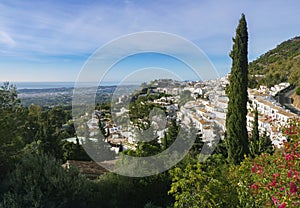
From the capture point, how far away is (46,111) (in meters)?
22.1

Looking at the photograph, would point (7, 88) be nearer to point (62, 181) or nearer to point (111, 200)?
point (62, 181)

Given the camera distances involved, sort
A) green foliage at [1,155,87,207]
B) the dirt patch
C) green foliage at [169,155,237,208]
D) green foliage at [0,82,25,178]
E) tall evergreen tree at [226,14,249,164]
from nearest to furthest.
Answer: green foliage at [169,155,237,208], green foliage at [1,155,87,207], green foliage at [0,82,25,178], tall evergreen tree at [226,14,249,164], the dirt patch

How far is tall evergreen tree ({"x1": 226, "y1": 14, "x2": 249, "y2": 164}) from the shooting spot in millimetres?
9422

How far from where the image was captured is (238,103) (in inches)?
376

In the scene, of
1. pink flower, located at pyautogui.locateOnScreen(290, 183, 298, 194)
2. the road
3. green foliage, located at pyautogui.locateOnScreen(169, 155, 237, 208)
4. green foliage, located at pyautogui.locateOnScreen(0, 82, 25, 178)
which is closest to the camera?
pink flower, located at pyautogui.locateOnScreen(290, 183, 298, 194)

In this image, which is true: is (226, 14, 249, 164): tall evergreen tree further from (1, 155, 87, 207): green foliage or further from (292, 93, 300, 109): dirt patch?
(292, 93, 300, 109): dirt patch

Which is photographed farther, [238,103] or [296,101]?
[296,101]

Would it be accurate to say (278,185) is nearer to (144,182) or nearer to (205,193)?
(205,193)

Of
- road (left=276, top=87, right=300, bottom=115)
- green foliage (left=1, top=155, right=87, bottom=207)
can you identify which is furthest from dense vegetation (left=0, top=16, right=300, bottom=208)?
road (left=276, top=87, right=300, bottom=115)

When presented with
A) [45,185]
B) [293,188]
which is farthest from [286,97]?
[45,185]

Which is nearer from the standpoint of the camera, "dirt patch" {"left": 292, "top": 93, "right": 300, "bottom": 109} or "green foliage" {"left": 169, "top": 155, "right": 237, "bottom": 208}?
"green foliage" {"left": 169, "top": 155, "right": 237, "bottom": 208}

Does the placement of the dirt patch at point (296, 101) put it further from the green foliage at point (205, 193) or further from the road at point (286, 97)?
the green foliage at point (205, 193)

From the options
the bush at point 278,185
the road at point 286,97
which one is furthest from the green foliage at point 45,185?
the road at point 286,97

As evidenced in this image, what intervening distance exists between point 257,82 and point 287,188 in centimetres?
5140
